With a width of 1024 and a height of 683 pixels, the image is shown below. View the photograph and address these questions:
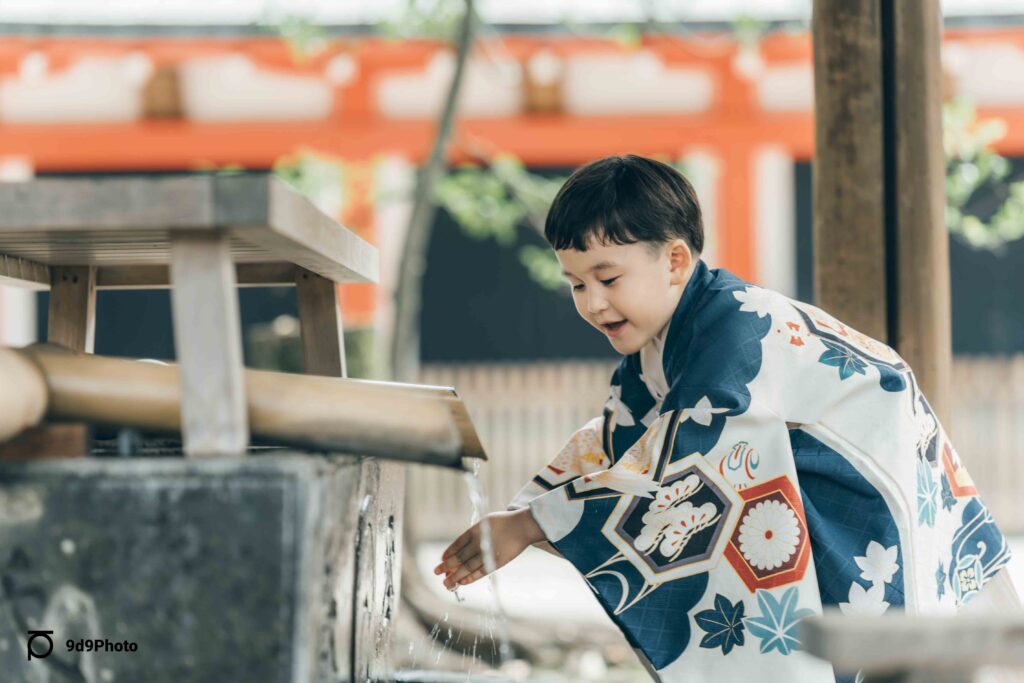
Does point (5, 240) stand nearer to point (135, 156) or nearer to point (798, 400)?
point (798, 400)

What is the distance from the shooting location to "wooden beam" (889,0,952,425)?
8.61ft

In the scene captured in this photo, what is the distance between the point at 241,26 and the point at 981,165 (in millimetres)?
5682

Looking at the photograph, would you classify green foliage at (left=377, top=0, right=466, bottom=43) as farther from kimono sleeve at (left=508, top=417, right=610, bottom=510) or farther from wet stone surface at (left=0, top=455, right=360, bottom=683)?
wet stone surface at (left=0, top=455, right=360, bottom=683)

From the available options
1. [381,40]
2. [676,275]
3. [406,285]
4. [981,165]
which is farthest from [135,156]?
[676,275]

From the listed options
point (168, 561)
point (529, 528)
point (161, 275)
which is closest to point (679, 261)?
point (529, 528)

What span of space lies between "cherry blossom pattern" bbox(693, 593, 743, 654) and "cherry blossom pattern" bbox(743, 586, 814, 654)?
0.07 feet

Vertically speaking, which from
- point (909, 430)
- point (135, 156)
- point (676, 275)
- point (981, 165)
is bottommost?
point (909, 430)

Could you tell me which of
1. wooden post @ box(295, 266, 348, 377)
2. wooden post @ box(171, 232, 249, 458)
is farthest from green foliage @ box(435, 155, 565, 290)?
wooden post @ box(171, 232, 249, 458)

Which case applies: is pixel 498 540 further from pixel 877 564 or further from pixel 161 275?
pixel 161 275

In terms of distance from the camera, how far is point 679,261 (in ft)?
7.32

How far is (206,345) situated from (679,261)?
3.60ft

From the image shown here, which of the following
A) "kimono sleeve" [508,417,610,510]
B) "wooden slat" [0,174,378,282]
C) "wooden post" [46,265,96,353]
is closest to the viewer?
"wooden slat" [0,174,378,282]

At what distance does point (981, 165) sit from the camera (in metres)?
5.29

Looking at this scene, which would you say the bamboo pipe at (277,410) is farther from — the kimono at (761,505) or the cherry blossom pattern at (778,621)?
the cherry blossom pattern at (778,621)
